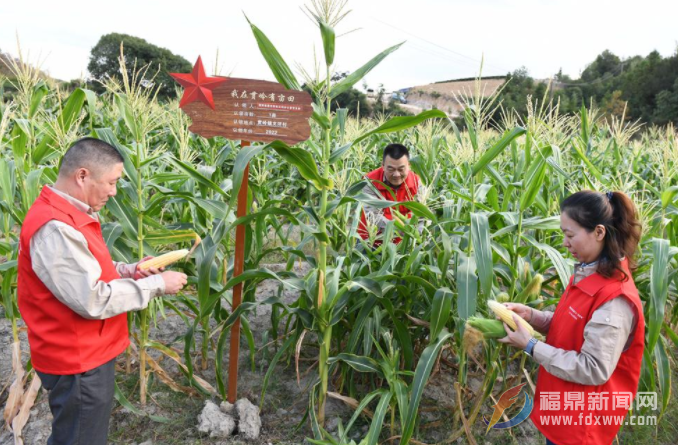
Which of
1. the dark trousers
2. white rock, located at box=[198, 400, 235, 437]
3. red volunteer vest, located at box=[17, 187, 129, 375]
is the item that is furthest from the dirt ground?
red volunteer vest, located at box=[17, 187, 129, 375]

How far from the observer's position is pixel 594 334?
166cm

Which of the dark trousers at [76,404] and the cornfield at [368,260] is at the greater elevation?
the cornfield at [368,260]

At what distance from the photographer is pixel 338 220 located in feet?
10.7

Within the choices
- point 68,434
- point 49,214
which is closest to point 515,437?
point 68,434

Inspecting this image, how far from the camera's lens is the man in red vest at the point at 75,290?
170cm

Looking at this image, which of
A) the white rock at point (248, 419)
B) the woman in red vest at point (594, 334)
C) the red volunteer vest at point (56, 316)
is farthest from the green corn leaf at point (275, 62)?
the white rock at point (248, 419)

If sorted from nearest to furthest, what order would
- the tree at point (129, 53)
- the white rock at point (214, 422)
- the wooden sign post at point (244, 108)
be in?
the wooden sign post at point (244, 108) < the white rock at point (214, 422) < the tree at point (129, 53)

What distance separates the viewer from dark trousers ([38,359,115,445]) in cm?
186

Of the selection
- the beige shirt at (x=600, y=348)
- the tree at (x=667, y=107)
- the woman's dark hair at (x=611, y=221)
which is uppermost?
the tree at (x=667, y=107)

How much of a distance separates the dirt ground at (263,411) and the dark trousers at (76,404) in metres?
0.71

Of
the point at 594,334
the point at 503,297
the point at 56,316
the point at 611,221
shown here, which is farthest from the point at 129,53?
the point at 594,334

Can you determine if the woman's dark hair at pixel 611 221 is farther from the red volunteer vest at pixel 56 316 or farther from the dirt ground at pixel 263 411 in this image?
the red volunteer vest at pixel 56 316

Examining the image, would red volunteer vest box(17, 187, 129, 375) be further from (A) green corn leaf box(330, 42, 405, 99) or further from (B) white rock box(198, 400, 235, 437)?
(A) green corn leaf box(330, 42, 405, 99)

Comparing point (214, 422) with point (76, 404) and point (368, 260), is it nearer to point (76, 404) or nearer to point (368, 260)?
point (76, 404)
